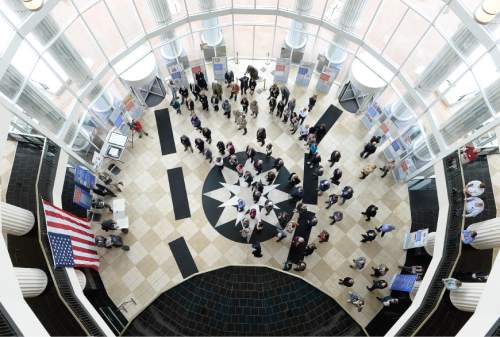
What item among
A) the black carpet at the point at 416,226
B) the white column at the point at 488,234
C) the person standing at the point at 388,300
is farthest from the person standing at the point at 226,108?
the white column at the point at 488,234

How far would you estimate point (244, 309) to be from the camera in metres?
14.3

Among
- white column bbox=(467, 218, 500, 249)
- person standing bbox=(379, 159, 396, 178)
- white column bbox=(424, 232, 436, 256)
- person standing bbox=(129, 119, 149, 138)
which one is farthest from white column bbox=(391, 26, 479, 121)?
person standing bbox=(129, 119, 149, 138)

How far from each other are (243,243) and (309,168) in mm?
5818

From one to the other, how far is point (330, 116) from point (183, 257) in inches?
480

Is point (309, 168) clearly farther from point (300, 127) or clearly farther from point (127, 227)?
point (127, 227)

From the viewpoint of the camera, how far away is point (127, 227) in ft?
56.9

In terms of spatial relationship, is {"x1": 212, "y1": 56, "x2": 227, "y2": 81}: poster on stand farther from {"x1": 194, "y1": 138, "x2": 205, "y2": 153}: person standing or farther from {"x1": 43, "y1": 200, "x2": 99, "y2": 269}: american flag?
{"x1": 43, "y1": 200, "x2": 99, "y2": 269}: american flag

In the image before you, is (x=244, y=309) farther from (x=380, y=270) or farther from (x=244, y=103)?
(x=244, y=103)

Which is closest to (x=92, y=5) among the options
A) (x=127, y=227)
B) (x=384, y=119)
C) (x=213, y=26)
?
(x=213, y=26)

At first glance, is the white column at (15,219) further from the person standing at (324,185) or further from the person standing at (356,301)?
the person standing at (356,301)

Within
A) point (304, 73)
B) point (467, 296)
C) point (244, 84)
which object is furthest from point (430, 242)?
point (244, 84)

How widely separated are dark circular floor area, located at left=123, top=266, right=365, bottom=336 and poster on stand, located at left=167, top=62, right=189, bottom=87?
11.6 m

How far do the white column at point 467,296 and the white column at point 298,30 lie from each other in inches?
567

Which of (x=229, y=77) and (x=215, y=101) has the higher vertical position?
(x=229, y=77)
